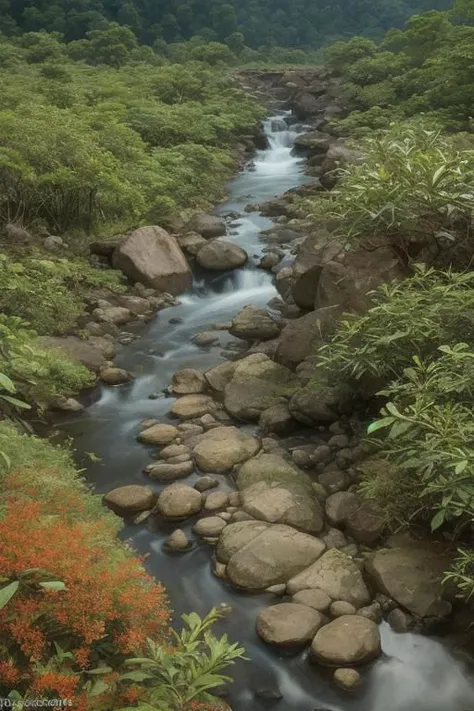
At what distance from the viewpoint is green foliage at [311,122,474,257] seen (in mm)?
6984

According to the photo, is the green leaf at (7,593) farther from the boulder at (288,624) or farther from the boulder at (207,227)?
the boulder at (207,227)

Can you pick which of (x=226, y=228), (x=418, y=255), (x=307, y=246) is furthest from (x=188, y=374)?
(x=226, y=228)

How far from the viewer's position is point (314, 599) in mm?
5242

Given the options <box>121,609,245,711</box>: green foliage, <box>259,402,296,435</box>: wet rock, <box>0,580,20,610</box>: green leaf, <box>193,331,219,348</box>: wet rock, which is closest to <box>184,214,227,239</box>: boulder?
<box>193,331,219,348</box>: wet rock

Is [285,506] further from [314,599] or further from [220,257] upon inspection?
[220,257]

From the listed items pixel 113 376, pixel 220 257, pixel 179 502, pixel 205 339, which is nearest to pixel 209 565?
pixel 179 502

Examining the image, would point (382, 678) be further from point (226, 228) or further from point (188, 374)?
point (226, 228)

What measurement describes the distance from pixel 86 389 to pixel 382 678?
5635 mm

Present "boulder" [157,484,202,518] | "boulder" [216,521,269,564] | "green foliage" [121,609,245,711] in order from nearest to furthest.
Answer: "green foliage" [121,609,245,711], "boulder" [216,521,269,564], "boulder" [157,484,202,518]

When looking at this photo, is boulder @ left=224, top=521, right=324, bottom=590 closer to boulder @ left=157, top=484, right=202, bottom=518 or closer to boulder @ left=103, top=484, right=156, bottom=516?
boulder @ left=157, top=484, right=202, bottom=518

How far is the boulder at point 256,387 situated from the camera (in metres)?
8.12

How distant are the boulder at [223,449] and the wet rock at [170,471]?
21 centimetres

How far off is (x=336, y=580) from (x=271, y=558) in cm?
63

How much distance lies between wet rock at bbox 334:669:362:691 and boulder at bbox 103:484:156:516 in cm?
269
